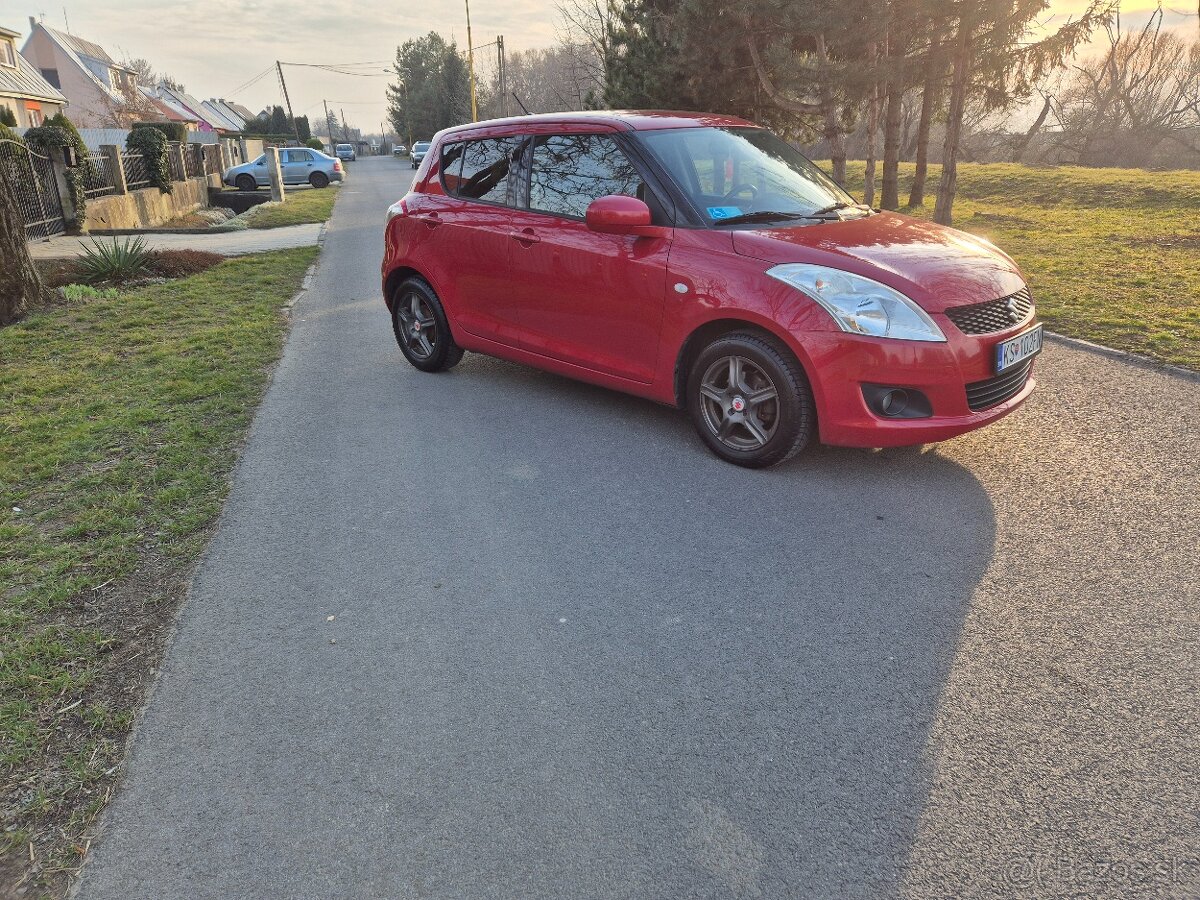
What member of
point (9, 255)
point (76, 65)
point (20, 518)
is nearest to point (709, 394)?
point (20, 518)

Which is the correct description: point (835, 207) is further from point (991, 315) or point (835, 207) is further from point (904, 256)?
point (991, 315)

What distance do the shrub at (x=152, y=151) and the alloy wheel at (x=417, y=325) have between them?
18.8 meters

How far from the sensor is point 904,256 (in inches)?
165

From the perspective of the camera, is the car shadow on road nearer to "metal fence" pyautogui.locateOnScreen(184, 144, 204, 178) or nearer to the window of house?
the window of house

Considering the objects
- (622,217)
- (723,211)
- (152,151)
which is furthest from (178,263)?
(152,151)

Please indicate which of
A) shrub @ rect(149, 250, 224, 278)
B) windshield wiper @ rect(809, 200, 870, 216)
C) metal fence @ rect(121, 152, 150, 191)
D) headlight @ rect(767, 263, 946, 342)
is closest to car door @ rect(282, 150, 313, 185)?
metal fence @ rect(121, 152, 150, 191)

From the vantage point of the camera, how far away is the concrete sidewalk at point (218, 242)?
14.6m

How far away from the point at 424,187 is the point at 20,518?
363 centimetres

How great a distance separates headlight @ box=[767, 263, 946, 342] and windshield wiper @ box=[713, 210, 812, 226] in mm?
680

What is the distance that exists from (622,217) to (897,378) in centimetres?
174

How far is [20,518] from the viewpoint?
13.6ft

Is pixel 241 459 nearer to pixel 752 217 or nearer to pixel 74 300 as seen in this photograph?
pixel 752 217

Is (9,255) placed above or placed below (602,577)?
above

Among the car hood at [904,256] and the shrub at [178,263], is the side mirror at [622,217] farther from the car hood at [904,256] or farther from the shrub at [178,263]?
the shrub at [178,263]
